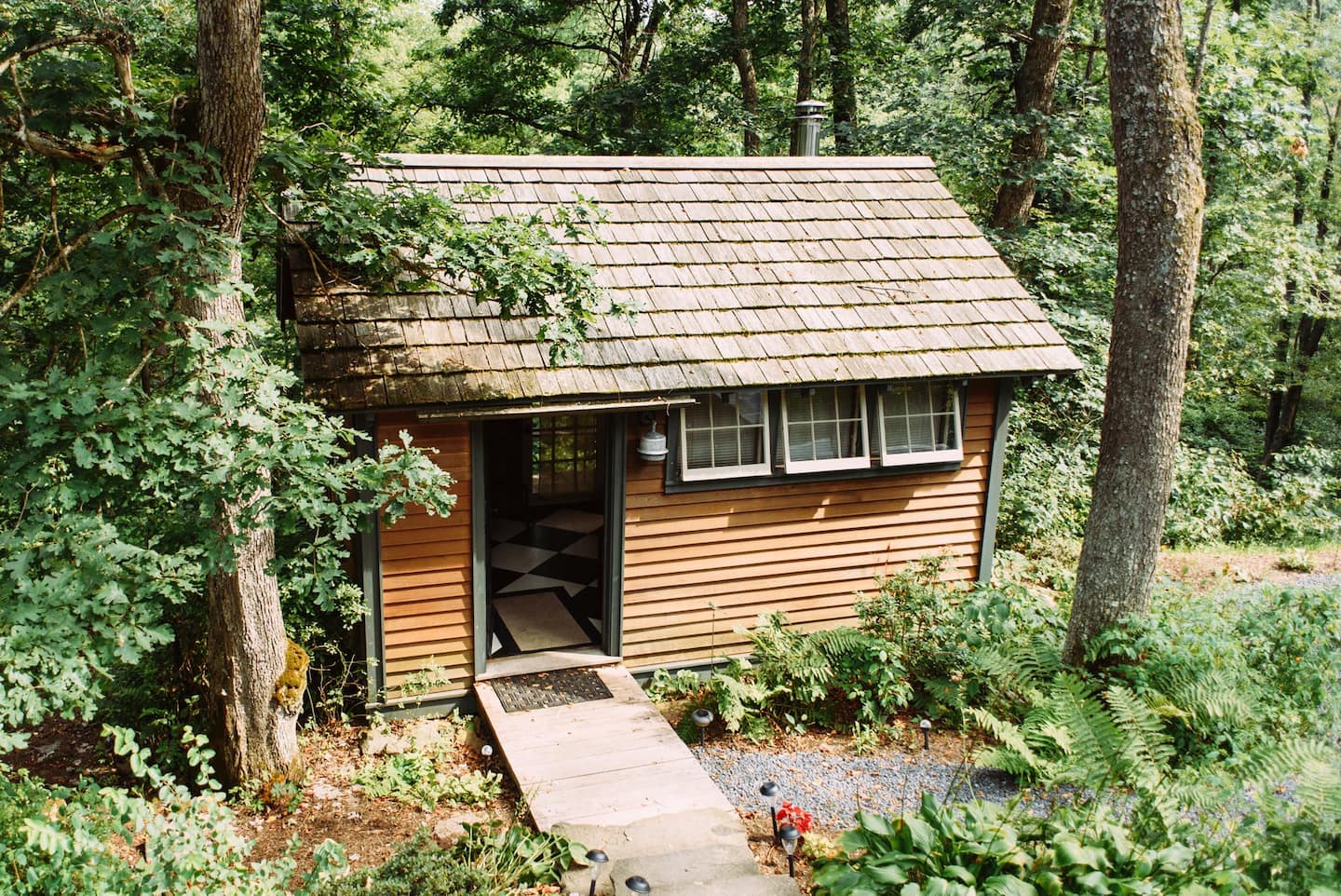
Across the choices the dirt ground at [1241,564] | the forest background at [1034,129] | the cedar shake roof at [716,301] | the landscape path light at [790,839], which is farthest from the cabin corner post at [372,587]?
the dirt ground at [1241,564]

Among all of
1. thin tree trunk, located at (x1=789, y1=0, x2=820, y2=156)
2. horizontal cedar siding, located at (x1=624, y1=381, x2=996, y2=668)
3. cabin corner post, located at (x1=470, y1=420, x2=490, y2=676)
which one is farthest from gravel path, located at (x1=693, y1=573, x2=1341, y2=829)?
thin tree trunk, located at (x1=789, y1=0, x2=820, y2=156)

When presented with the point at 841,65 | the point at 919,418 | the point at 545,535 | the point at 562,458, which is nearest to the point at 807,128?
the point at 919,418

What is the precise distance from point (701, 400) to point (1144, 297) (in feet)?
10.6

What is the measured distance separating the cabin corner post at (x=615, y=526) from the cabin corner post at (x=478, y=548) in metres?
0.97

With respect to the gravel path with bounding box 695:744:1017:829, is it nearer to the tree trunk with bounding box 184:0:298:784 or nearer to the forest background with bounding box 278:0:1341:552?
the tree trunk with bounding box 184:0:298:784

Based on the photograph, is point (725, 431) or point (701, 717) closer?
point (701, 717)

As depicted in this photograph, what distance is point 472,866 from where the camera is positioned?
15.8 ft

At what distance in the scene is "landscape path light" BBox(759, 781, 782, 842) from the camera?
5605 millimetres

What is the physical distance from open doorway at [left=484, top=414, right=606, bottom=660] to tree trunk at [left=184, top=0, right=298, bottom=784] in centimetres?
197

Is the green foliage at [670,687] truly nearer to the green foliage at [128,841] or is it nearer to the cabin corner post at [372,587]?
the cabin corner post at [372,587]

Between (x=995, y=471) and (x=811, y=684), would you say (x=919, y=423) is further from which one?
(x=811, y=684)

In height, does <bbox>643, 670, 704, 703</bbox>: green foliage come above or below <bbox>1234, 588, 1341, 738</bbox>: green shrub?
below

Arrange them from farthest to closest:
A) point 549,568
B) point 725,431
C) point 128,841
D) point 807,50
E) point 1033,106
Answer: point 807,50, point 1033,106, point 549,568, point 725,431, point 128,841

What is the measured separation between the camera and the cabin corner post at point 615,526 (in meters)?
7.33
